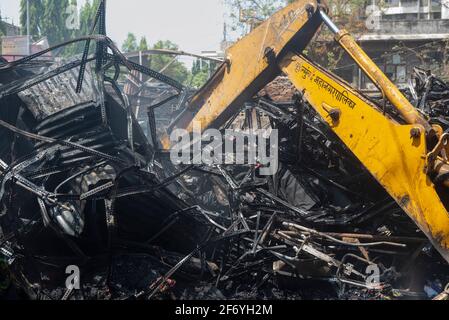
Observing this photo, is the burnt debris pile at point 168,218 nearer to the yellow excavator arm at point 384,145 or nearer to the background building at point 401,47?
the yellow excavator arm at point 384,145

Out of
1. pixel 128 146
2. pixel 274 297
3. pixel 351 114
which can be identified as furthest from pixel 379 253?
pixel 128 146

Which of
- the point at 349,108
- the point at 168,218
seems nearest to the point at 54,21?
the point at 168,218

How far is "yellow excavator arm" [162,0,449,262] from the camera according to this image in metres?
3.68

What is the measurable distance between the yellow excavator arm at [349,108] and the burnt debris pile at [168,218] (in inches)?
29.7

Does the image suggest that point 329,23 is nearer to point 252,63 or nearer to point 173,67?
point 252,63

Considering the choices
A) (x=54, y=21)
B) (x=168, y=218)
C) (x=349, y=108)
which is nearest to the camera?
(x=349, y=108)

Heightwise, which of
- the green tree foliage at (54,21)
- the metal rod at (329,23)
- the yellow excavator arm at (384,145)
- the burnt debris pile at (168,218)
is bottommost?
the burnt debris pile at (168,218)

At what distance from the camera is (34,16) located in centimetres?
4262

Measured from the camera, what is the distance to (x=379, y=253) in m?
4.71

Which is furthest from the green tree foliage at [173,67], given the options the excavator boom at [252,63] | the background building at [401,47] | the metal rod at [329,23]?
the metal rod at [329,23]

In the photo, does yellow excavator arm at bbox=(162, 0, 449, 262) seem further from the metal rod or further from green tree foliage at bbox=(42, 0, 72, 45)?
green tree foliage at bbox=(42, 0, 72, 45)

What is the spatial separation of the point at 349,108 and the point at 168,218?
216 cm

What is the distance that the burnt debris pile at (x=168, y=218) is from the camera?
4.36 metres

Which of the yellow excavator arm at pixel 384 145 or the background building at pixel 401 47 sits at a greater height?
the background building at pixel 401 47
